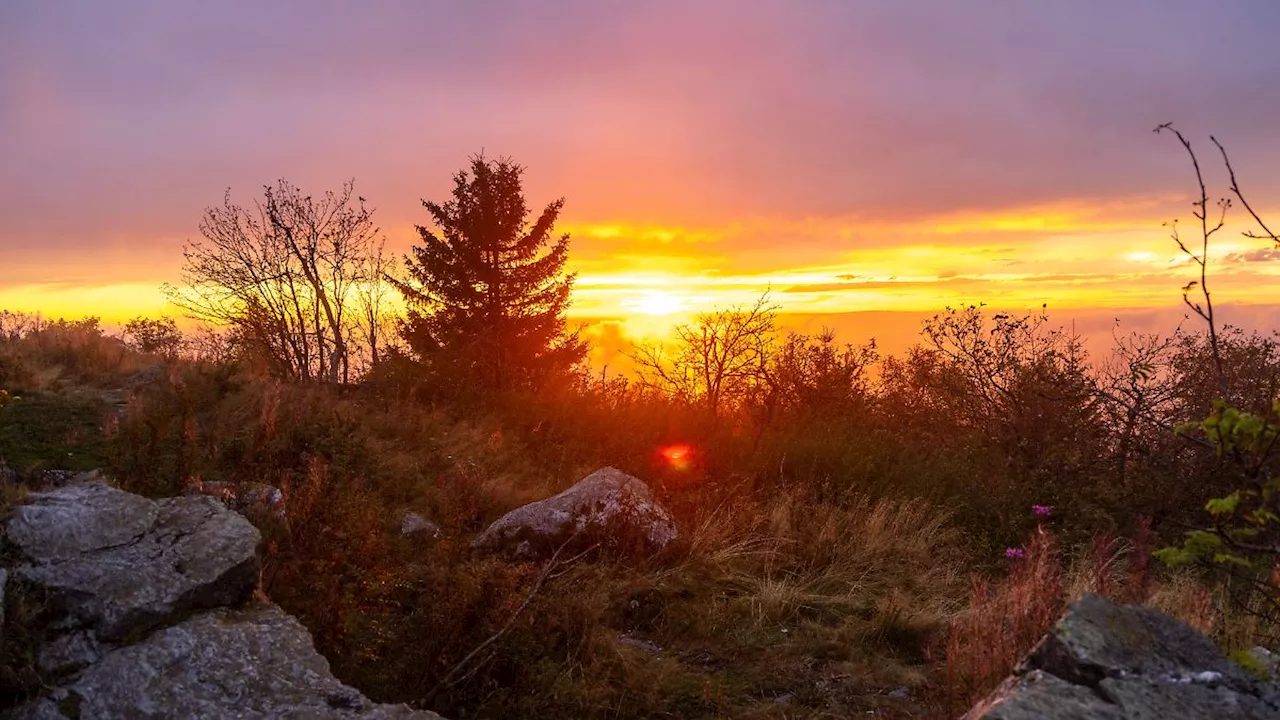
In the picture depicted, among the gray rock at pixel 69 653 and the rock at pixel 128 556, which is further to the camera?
the rock at pixel 128 556

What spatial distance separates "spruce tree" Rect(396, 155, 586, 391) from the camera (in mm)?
18172

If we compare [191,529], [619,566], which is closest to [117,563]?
[191,529]

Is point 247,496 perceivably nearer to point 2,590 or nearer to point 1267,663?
point 2,590

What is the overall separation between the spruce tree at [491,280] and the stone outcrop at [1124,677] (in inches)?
596

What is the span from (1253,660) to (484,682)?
133 inches

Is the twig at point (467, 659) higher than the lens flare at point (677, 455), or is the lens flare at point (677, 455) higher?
the lens flare at point (677, 455)

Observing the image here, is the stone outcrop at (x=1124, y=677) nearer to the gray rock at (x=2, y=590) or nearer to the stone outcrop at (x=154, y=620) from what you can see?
the stone outcrop at (x=154, y=620)

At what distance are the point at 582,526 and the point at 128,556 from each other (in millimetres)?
3225

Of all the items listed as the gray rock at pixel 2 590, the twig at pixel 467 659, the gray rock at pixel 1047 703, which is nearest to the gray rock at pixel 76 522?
the gray rock at pixel 2 590

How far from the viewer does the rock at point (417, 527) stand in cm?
651

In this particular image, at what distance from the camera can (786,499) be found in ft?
24.4

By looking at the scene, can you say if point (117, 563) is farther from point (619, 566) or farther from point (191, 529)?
point (619, 566)

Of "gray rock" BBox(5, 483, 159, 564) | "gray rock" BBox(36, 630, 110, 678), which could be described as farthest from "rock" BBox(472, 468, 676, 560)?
"gray rock" BBox(36, 630, 110, 678)

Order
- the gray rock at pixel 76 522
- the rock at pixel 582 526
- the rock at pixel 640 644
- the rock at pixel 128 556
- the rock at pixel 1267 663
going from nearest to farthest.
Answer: the rock at pixel 1267 663 → the rock at pixel 128 556 → the gray rock at pixel 76 522 → the rock at pixel 640 644 → the rock at pixel 582 526
